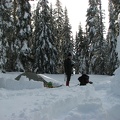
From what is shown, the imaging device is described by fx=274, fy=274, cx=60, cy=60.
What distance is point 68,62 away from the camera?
44.0ft

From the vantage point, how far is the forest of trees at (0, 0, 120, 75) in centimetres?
2484

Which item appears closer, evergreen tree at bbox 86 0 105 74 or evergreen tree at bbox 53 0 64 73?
evergreen tree at bbox 86 0 105 74

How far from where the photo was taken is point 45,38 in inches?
1219

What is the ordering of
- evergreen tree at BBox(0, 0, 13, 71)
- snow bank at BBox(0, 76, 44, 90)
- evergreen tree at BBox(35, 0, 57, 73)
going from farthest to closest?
evergreen tree at BBox(35, 0, 57, 73) < evergreen tree at BBox(0, 0, 13, 71) < snow bank at BBox(0, 76, 44, 90)

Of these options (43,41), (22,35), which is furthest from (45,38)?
(22,35)

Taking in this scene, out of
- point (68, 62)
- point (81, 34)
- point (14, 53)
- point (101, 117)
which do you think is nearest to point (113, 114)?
point (101, 117)

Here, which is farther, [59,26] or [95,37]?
[59,26]

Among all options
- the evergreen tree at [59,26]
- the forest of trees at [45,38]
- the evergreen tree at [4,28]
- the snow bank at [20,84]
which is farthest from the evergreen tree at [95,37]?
the snow bank at [20,84]

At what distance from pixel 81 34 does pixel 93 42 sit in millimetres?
10033

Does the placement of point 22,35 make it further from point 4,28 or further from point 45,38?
point 45,38

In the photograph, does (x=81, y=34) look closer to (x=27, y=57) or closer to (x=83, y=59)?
(x=83, y=59)

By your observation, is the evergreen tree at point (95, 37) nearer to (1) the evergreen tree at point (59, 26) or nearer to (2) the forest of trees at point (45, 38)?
(2) the forest of trees at point (45, 38)

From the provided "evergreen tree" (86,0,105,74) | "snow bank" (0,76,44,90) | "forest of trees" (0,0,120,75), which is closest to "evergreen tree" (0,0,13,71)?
"forest of trees" (0,0,120,75)

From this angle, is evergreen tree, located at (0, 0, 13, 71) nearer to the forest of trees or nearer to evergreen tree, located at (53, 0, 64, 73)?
the forest of trees
